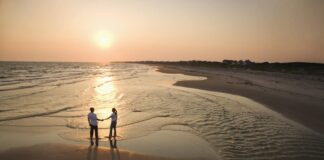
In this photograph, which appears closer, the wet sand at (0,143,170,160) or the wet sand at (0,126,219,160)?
the wet sand at (0,143,170,160)

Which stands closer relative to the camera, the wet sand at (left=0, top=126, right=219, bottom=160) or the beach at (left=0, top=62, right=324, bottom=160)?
the wet sand at (left=0, top=126, right=219, bottom=160)

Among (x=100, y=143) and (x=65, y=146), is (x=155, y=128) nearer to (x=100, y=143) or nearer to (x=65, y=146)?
(x=100, y=143)

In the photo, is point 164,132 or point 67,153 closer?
point 67,153

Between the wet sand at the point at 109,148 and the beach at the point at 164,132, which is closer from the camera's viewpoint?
the wet sand at the point at 109,148

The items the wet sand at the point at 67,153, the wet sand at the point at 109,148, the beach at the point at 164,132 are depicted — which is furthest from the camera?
the beach at the point at 164,132

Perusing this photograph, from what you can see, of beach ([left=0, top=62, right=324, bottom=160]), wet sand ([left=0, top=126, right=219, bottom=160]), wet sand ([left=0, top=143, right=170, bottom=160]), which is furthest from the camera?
beach ([left=0, top=62, right=324, bottom=160])

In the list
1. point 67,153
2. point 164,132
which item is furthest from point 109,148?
point 164,132

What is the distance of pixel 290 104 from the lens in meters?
21.1

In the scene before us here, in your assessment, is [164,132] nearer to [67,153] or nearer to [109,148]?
[109,148]

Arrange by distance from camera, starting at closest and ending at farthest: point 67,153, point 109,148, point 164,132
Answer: point 67,153
point 109,148
point 164,132

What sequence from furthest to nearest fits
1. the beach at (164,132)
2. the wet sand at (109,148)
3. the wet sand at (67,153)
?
the beach at (164,132), the wet sand at (109,148), the wet sand at (67,153)

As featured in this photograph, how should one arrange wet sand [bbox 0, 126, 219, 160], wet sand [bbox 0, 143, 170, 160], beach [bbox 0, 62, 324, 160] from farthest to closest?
beach [bbox 0, 62, 324, 160], wet sand [bbox 0, 126, 219, 160], wet sand [bbox 0, 143, 170, 160]

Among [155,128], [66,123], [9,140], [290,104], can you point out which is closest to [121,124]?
[155,128]

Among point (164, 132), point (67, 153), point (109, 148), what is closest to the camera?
point (67, 153)
